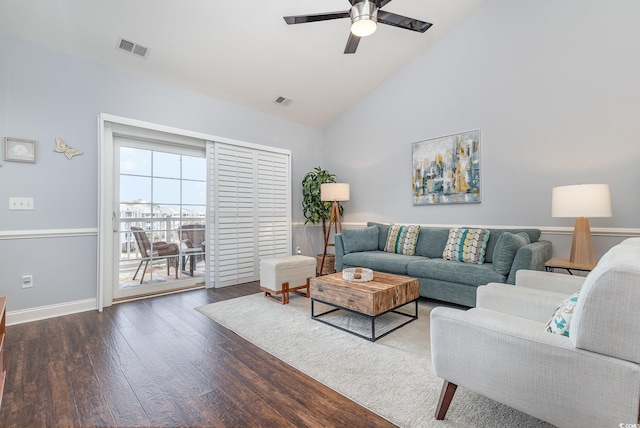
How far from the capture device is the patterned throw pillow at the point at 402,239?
3951 mm

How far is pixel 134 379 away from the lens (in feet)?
6.19

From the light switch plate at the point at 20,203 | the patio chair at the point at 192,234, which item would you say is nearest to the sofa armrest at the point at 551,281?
the patio chair at the point at 192,234

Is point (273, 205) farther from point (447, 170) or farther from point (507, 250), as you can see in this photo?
point (507, 250)

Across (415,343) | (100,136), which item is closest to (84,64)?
(100,136)

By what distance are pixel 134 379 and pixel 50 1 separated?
3235 mm

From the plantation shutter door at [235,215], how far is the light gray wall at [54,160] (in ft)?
3.61

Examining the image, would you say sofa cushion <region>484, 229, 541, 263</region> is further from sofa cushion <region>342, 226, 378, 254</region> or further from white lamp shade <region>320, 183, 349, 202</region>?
white lamp shade <region>320, 183, 349, 202</region>

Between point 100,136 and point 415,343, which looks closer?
point 415,343

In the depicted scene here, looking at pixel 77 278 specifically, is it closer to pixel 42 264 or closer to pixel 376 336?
pixel 42 264

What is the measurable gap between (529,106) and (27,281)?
18.3 ft

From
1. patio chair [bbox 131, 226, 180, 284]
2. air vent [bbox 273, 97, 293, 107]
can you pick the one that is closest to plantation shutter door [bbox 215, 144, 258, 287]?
patio chair [bbox 131, 226, 180, 284]

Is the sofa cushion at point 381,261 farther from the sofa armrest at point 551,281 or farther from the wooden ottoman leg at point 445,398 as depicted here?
the wooden ottoman leg at point 445,398

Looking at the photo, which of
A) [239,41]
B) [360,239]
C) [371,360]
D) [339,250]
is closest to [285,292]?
[339,250]

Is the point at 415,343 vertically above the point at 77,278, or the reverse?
the point at 77,278
